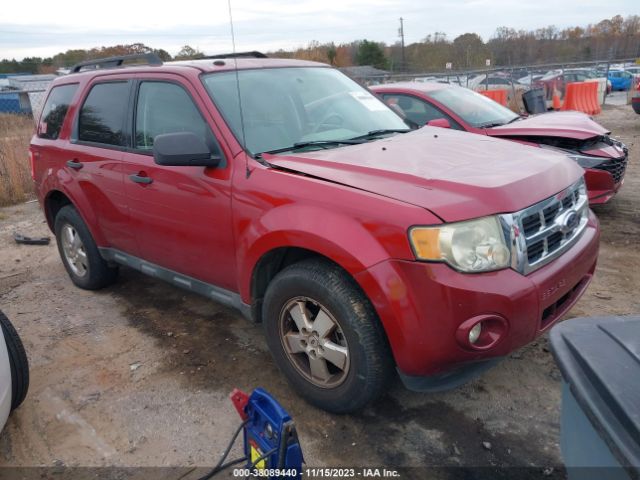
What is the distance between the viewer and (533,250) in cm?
256

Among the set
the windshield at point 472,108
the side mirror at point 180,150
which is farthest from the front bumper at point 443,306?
the windshield at point 472,108

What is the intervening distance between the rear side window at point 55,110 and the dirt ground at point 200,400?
1.55 meters

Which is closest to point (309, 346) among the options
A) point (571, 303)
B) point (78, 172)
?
point (571, 303)

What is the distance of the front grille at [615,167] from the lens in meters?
5.83

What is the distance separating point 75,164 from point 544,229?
3.61 meters

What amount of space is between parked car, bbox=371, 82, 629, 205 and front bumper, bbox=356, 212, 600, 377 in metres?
3.24

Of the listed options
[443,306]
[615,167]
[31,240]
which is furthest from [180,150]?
[615,167]

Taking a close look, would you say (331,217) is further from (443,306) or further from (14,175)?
(14,175)

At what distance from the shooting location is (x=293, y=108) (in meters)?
3.56

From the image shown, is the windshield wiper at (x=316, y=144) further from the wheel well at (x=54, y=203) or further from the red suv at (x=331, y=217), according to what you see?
the wheel well at (x=54, y=203)

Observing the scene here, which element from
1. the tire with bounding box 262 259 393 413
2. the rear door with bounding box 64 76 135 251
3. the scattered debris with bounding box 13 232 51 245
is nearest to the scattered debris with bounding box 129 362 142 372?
the rear door with bounding box 64 76 135 251

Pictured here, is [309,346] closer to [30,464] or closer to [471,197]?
[471,197]

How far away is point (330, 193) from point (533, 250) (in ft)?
3.34

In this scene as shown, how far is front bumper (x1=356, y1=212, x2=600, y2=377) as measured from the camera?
2.33 m
